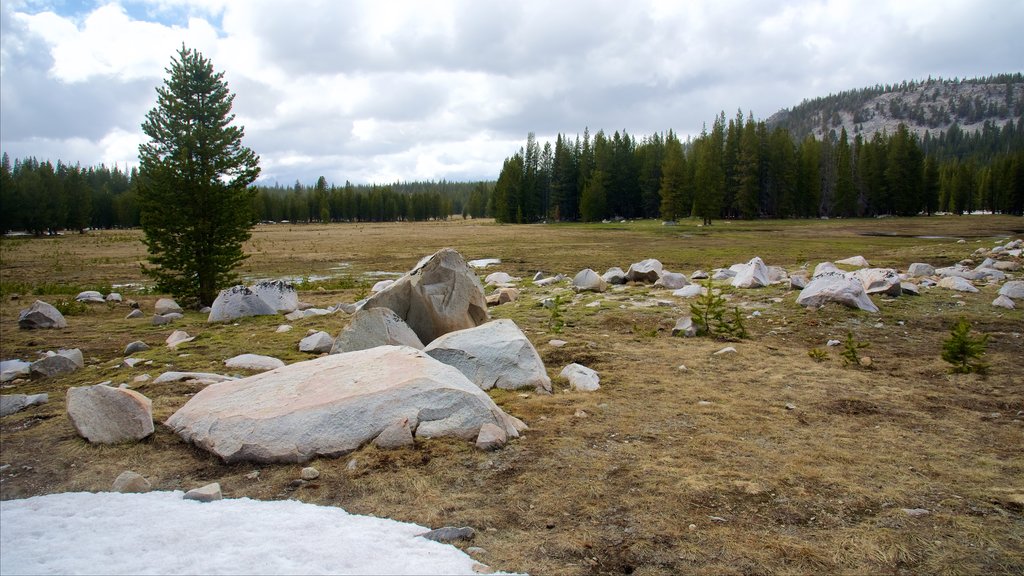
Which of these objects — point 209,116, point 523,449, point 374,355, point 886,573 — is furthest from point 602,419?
point 209,116

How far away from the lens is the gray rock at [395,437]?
210 inches

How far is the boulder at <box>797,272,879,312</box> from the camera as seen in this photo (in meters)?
12.5

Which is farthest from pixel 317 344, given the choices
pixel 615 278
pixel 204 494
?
pixel 615 278

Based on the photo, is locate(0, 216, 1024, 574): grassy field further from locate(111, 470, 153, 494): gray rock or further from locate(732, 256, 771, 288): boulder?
locate(732, 256, 771, 288): boulder

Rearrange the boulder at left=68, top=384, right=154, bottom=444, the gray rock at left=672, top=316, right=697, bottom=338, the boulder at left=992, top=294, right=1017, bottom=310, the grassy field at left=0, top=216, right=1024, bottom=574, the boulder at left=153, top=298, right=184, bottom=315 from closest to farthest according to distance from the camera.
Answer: the grassy field at left=0, top=216, right=1024, bottom=574 < the boulder at left=68, top=384, right=154, bottom=444 < the gray rock at left=672, top=316, right=697, bottom=338 < the boulder at left=992, top=294, right=1017, bottom=310 < the boulder at left=153, top=298, right=184, bottom=315

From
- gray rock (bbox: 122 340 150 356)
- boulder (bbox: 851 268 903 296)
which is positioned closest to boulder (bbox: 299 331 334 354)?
gray rock (bbox: 122 340 150 356)

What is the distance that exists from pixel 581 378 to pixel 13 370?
8729 mm

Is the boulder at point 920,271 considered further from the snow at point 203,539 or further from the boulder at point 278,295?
the snow at point 203,539

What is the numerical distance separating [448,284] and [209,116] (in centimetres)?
1094

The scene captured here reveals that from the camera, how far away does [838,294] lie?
1255 cm

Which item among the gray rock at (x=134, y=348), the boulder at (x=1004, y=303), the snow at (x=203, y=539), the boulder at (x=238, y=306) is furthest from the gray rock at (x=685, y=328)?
the gray rock at (x=134, y=348)

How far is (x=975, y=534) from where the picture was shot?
396 centimetres

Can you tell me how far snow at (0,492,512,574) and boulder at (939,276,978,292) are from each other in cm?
1612

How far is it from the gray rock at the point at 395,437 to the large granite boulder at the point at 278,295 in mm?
9792
